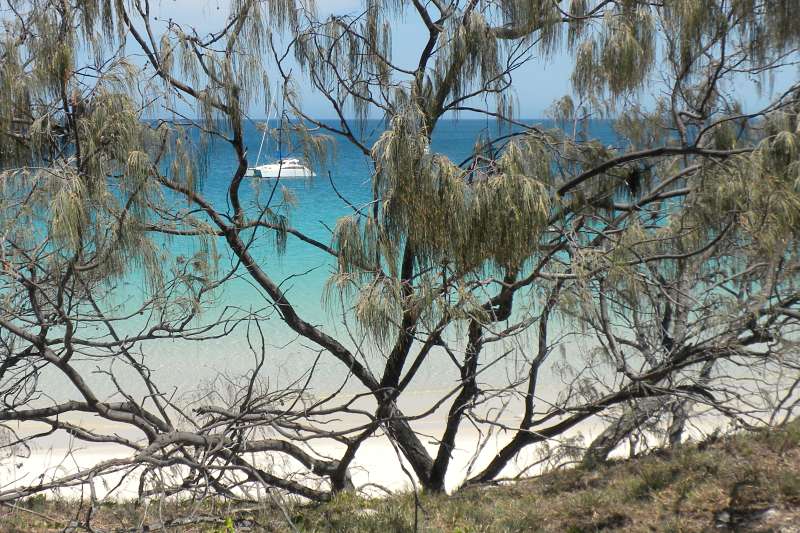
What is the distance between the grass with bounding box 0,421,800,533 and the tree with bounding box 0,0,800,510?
21cm

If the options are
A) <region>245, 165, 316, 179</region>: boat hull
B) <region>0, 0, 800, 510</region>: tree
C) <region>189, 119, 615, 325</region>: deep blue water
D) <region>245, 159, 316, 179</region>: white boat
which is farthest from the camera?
<region>245, 165, 316, 179</region>: boat hull

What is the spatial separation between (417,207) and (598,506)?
1584 mm

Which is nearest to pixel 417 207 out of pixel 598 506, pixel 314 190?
pixel 598 506

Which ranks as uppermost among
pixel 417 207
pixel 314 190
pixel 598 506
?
pixel 314 190

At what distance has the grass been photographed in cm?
286

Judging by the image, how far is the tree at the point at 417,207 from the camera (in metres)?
2.46

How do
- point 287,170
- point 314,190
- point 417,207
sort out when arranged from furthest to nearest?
1. point 314,190
2. point 287,170
3. point 417,207

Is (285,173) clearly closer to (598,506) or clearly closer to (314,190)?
(314,190)

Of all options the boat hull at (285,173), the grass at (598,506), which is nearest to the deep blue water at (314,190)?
the boat hull at (285,173)

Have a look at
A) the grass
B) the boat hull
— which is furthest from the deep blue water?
the grass

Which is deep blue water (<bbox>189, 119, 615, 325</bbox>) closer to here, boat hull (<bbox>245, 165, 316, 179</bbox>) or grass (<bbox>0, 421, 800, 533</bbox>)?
boat hull (<bbox>245, 165, 316, 179</bbox>)

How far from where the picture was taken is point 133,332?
9641 millimetres

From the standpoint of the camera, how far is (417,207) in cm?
234

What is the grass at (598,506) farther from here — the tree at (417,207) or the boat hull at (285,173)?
the boat hull at (285,173)
